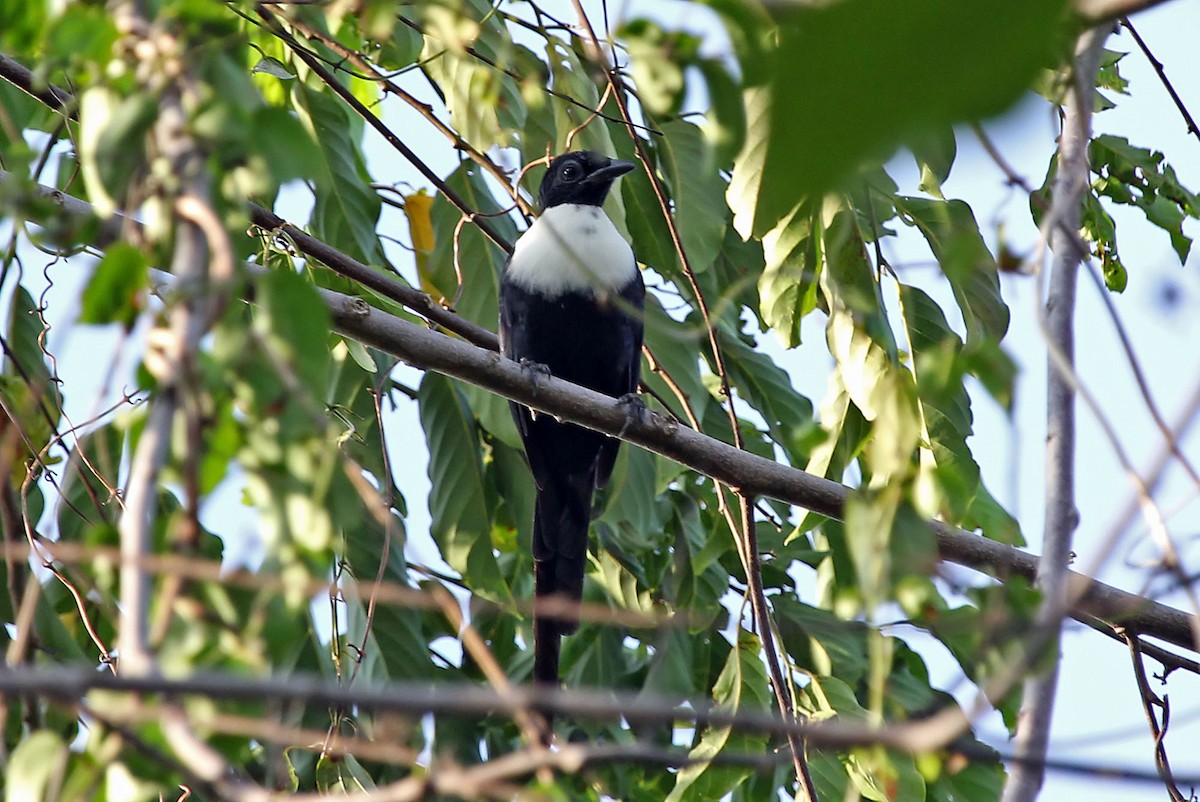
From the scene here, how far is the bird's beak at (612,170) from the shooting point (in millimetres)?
4159

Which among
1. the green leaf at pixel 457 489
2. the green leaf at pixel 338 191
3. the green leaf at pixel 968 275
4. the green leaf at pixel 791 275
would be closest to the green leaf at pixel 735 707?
the green leaf at pixel 791 275

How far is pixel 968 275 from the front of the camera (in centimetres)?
241

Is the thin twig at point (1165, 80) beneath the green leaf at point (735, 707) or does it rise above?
above

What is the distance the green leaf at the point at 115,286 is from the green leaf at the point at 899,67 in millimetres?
590

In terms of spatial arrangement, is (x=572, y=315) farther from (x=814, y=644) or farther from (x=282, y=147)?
(x=282, y=147)

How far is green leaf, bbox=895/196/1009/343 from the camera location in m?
2.51

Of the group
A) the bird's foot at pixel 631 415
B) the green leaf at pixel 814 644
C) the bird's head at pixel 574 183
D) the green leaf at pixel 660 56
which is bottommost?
the green leaf at pixel 660 56

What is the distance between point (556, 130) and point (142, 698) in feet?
8.28

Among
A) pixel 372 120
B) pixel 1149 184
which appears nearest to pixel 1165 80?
pixel 1149 184

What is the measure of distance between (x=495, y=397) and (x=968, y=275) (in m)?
1.66

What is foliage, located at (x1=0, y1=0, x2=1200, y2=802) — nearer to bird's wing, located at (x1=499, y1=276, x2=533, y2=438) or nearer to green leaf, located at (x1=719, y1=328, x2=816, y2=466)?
green leaf, located at (x1=719, y1=328, x2=816, y2=466)

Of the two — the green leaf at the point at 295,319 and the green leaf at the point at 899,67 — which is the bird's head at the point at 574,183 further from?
the green leaf at the point at 899,67

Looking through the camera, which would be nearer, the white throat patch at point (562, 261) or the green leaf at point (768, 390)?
the green leaf at point (768, 390)

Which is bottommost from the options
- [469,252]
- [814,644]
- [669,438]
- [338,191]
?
[814,644]
